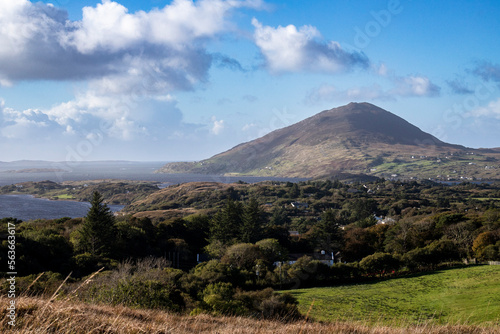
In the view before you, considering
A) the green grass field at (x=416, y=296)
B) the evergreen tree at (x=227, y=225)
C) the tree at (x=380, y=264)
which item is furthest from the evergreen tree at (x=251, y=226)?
the green grass field at (x=416, y=296)

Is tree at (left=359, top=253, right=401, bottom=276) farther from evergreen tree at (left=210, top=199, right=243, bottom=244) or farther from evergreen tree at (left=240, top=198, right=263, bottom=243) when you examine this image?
evergreen tree at (left=210, top=199, right=243, bottom=244)

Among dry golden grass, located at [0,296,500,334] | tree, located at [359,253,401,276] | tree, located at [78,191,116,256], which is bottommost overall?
tree, located at [359,253,401,276]

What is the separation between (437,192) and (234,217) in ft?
258

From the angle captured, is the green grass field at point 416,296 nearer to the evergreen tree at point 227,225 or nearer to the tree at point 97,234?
the tree at point 97,234

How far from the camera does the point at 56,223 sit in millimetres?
38250

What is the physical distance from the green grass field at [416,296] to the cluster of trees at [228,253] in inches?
110

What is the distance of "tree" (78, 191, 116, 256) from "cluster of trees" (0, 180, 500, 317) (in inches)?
3.6

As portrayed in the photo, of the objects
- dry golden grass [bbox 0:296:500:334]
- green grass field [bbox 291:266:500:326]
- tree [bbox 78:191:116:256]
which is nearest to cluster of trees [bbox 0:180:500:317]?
tree [bbox 78:191:116:256]

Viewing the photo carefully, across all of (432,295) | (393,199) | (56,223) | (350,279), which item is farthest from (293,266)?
(393,199)

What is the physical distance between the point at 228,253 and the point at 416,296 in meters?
15.8

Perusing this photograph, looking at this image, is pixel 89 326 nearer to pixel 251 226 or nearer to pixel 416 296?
pixel 416 296

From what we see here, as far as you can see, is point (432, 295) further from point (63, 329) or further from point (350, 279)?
point (63, 329)

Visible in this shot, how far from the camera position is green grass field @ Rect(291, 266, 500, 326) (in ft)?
62.3

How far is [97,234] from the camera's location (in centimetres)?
3219
